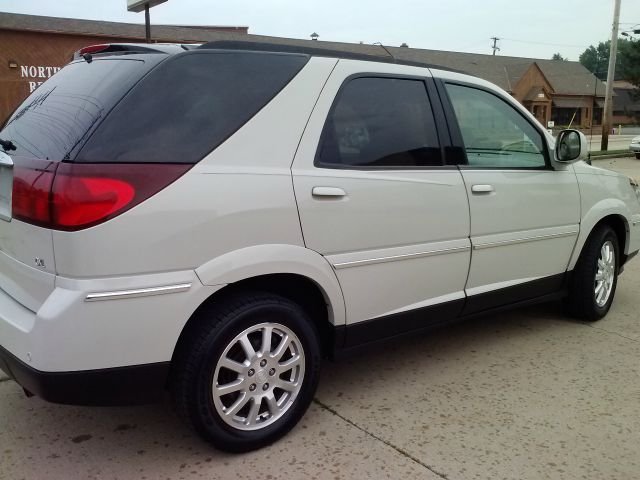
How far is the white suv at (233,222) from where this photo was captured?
2324 mm

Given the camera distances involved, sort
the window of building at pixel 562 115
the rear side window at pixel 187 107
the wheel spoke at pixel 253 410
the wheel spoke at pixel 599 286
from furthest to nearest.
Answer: the window of building at pixel 562 115 → the wheel spoke at pixel 599 286 → the wheel spoke at pixel 253 410 → the rear side window at pixel 187 107

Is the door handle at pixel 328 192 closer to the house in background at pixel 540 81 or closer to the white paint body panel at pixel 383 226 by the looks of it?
the white paint body panel at pixel 383 226

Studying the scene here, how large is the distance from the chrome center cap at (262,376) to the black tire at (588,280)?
279 cm

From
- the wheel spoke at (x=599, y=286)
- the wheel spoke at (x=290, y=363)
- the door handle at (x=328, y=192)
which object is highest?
the door handle at (x=328, y=192)

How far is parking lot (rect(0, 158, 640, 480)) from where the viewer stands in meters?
2.71

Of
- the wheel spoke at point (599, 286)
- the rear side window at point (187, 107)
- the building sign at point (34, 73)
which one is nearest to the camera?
the rear side window at point (187, 107)

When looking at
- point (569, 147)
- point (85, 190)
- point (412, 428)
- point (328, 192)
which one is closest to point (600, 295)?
point (569, 147)

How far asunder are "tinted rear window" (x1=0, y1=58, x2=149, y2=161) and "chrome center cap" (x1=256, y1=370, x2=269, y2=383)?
4.05 ft

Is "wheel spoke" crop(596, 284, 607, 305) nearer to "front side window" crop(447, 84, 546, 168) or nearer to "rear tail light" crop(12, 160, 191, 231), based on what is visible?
"front side window" crop(447, 84, 546, 168)

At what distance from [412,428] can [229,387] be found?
99cm

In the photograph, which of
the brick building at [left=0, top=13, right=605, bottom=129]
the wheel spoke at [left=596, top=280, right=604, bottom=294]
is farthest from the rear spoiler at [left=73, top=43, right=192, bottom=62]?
the brick building at [left=0, top=13, right=605, bottom=129]

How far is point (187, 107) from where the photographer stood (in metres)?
2.55

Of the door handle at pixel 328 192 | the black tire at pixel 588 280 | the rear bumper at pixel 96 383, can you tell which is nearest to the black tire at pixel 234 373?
the rear bumper at pixel 96 383

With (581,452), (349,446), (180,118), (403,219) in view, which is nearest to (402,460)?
(349,446)
